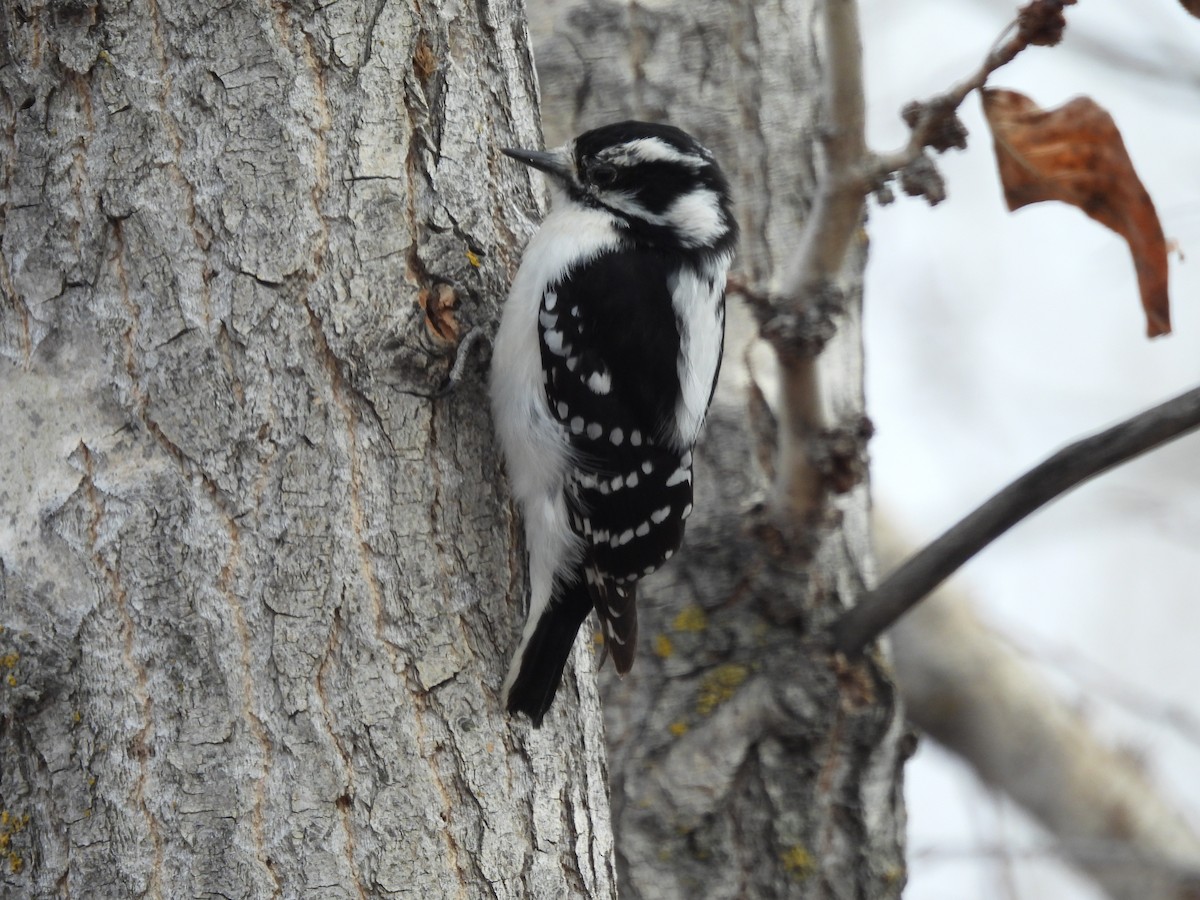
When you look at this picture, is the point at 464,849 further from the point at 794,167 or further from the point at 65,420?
the point at 794,167

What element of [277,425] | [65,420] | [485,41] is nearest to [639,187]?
[485,41]

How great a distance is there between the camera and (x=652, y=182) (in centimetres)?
301

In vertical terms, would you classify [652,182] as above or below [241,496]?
above

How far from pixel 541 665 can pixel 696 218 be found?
1259 millimetres

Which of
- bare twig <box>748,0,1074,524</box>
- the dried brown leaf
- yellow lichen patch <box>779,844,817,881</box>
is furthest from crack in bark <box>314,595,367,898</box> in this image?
the dried brown leaf

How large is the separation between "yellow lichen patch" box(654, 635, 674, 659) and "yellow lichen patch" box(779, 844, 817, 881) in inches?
23.7

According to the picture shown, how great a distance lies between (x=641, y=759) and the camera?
333 cm

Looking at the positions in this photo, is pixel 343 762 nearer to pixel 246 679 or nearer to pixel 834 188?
pixel 246 679

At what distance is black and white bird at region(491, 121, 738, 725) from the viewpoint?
101 inches

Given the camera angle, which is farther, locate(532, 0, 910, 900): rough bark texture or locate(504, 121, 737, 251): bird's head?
locate(532, 0, 910, 900): rough bark texture

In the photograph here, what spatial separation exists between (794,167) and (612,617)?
1.64m

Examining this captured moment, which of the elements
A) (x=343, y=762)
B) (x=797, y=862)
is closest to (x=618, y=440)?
(x=343, y=762)

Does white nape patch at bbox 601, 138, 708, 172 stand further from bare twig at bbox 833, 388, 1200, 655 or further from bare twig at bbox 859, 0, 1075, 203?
bare twig at bbox 833, 388, 1200, 655

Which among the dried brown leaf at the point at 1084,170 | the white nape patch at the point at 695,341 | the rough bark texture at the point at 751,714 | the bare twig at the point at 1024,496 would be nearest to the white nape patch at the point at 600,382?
the white nape patch at the point at 695,341
